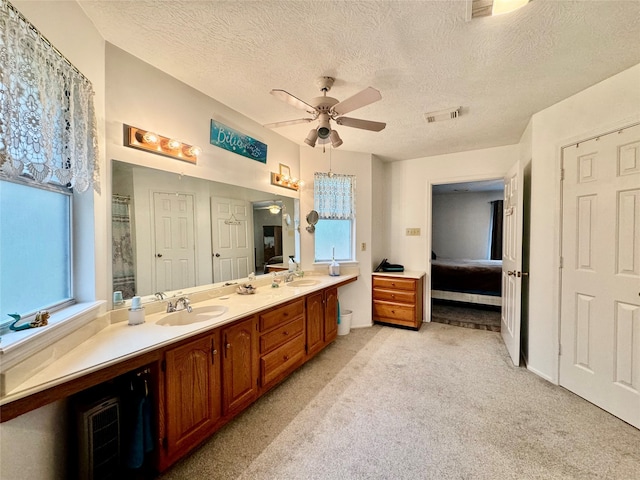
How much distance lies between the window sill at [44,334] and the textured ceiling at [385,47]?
5.20 feet

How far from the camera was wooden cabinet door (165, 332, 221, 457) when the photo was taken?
140 centimetres

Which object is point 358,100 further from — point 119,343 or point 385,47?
point 119,343

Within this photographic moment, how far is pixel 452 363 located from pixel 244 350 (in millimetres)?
2153

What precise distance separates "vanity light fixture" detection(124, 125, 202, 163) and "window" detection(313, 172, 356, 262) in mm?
1722

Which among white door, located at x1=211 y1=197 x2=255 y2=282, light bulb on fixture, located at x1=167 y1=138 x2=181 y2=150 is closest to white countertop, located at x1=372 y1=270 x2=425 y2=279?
white door, located at x1=211 y1=197 x2=255 y2=282

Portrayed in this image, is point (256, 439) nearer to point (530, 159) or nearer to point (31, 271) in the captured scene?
point (31, 271)

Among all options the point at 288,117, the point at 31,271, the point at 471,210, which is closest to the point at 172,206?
the point at 31,271

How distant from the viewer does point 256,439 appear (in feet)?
5.57

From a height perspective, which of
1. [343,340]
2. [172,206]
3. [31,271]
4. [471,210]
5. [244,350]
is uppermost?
[471,210]

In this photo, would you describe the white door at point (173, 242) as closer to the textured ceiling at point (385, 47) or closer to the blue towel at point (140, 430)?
the blue towel at point (140, 430)

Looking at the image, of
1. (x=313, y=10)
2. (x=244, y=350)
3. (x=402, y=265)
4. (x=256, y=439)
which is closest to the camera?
(x=313, y=10)

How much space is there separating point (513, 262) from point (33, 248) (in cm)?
374

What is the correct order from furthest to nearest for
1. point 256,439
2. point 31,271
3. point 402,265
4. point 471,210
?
point 471,210 → point 402,265 → point 256,439 → point 31,271

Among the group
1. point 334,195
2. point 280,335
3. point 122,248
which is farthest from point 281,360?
point 334,195
